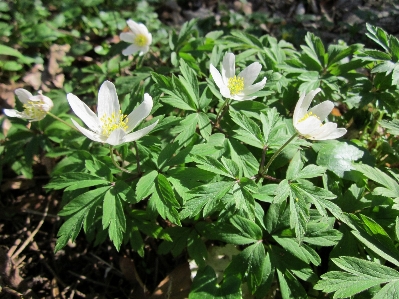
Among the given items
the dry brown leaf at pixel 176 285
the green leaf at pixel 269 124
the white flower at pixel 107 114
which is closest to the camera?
the white flower at pixel 107 114

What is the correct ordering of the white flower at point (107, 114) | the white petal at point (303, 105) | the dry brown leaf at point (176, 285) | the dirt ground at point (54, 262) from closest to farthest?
the white petal at point (303, 105) → the white flower at point (107, 114) → the dry brown leaf at point (176, 285) → the dirt ground at point (54, 262)

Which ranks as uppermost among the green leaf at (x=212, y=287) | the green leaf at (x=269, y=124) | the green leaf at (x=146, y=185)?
the green leaf at (x=269, y=124)

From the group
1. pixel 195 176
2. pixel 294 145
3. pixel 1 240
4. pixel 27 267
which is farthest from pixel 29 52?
pixel 294 145

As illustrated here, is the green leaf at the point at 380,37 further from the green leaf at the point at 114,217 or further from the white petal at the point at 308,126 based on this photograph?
the green leaf at the point at 114,217

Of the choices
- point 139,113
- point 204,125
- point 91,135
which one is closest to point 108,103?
point 139,113

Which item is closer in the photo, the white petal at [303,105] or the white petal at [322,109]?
the white petal at [303,105]

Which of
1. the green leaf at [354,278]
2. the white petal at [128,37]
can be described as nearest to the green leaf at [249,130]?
the green leaf at [354,278]

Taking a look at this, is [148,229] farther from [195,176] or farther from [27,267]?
[27,267]

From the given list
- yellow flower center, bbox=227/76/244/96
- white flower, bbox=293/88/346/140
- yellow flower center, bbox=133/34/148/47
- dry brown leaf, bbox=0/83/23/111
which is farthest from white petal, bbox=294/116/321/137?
dry brown leaf, bbox=0/83/23/111
